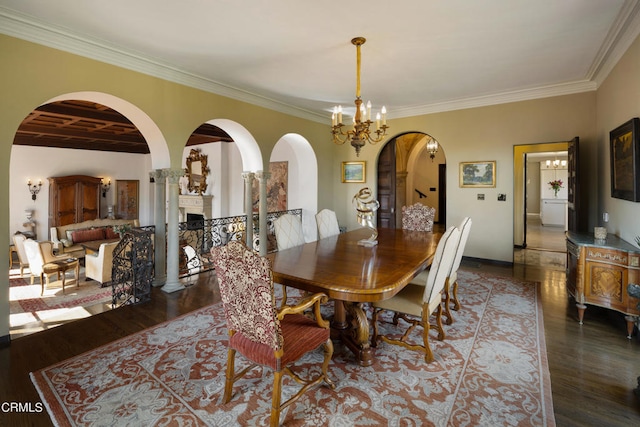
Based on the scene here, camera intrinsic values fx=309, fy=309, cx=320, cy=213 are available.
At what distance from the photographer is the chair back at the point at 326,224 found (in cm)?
387

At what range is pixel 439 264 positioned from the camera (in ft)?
7.38

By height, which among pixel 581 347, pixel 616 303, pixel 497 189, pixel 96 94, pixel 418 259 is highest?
pixel 96 94

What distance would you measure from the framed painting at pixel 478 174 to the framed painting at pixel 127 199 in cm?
979

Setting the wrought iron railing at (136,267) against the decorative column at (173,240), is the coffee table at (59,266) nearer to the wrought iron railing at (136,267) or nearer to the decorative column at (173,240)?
the wrought iron railing at (136,267)

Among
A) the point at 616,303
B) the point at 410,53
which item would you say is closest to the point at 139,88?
the point at 410,53

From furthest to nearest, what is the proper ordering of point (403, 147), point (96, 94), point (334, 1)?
point (403, 147) → point (96, 94) → point (334, 1)

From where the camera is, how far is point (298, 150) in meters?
6.75

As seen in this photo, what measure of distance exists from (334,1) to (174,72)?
8.00 feet

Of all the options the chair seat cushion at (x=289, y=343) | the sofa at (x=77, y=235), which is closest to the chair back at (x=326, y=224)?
the chair seat cushion at (x=289, y=343)

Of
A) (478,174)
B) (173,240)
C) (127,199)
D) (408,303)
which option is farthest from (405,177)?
(127,199)

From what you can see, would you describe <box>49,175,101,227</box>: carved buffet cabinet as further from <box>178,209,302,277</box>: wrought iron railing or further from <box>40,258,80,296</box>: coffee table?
<box>178,209,302,277</box>: wrought iron railing

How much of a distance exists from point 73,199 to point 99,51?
7.19m

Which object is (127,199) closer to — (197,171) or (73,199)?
(73,199)

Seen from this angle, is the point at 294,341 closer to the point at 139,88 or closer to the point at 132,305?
the point at 132,305
